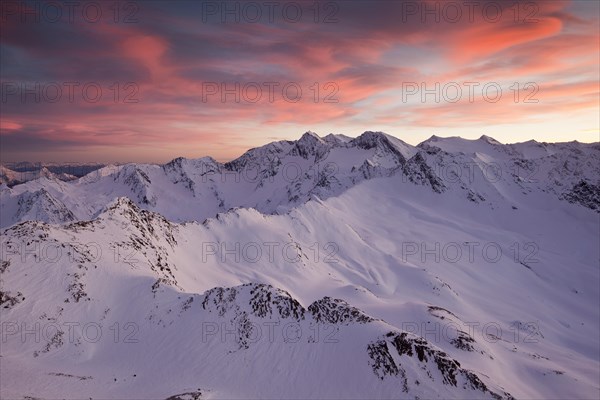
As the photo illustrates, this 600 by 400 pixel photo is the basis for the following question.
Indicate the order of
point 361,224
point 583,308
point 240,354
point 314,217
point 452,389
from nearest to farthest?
point 452,389 → point 240,354 → point 583,308 → point 314,217 → point 361,224

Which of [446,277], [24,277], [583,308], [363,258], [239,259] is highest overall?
[24,277]

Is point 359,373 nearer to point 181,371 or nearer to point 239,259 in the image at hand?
point 181,371

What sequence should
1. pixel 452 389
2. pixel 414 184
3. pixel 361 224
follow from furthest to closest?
1. pixel 414 184
2. pixel 361 224
3. pixel 452 389

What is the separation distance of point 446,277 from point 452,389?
83.2 meters

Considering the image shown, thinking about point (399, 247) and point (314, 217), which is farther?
point (399, 247)

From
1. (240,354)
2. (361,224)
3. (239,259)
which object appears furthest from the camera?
(361,224)

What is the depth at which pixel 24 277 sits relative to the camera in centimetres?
3559

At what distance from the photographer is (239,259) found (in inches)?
2869

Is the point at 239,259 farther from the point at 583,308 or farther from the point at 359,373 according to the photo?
the point at 583,308

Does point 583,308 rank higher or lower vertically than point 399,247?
lower

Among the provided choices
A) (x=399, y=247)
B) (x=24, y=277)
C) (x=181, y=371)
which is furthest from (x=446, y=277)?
(x=24, y=277)

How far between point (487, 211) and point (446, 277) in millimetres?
97806

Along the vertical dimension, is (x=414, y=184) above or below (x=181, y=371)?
above

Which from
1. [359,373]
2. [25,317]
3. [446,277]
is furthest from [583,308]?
[25,317]
